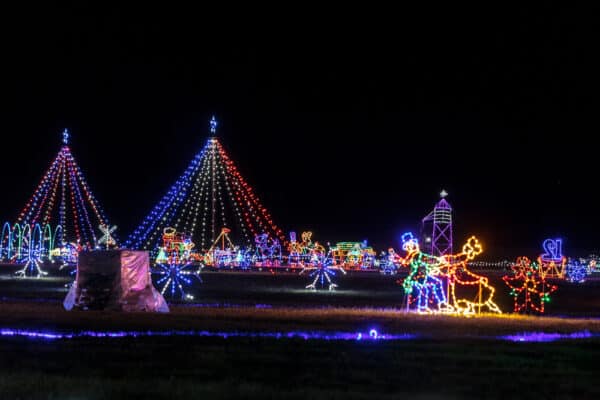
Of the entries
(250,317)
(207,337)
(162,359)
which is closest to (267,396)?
(162,359)

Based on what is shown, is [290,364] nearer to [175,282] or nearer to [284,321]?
[284,321]

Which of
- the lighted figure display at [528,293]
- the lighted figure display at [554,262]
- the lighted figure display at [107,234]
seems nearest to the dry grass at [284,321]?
the lighted figure display at [528,293]

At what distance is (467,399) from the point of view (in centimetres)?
1145

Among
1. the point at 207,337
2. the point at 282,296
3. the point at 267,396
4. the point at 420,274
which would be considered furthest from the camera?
the point at 282,296

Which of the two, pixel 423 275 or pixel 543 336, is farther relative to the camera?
pixel 423 275

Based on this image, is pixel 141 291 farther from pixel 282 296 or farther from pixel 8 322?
pixel 282 296

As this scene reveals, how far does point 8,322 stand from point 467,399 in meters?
13.8

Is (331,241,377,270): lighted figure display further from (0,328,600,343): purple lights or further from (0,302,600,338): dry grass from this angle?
(0,328,600,343): purple lights

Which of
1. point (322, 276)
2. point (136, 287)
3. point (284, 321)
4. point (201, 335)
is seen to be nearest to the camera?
point (201, 335)

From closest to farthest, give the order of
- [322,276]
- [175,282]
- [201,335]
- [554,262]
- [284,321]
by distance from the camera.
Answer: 1. [201,335]
2. [284,321]
3. [175,282]
4. [322,276]
5. [554,262]

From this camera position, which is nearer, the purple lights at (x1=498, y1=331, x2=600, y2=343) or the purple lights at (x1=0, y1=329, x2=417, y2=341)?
the purple lights at (x1=0, y1=329, x2=417, y2=341)

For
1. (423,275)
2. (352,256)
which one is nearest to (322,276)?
(423,275)

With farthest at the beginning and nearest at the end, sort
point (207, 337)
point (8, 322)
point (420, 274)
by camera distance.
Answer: point (420, 274) < point (8, 322) < point (207, 337)

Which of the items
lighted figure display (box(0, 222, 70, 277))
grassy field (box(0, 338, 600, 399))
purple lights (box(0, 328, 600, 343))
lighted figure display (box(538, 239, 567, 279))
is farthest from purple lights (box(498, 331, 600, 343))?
lighted figure display (box(538, 239, 567, 279))
